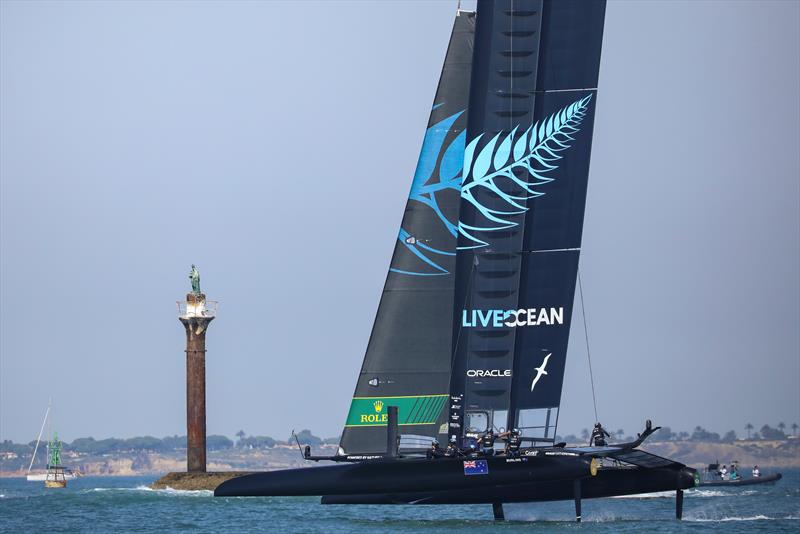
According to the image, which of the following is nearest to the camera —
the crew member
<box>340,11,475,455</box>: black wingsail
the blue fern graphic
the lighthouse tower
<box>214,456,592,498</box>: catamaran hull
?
<box>214,456,592,498</box>: catamaran hull

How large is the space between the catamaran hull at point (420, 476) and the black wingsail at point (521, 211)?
6.03 ft

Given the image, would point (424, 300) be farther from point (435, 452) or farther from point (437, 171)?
point (435, 452)

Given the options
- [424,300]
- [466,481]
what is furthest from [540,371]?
[424,300]

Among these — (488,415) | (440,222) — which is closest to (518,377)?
(488,415)

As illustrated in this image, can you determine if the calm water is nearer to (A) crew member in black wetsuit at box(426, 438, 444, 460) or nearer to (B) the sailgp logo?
(A) crew member in black wetsuit at box(426, 438, 444, 460)

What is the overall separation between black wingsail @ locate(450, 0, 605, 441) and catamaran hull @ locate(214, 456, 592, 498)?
72.4 inches

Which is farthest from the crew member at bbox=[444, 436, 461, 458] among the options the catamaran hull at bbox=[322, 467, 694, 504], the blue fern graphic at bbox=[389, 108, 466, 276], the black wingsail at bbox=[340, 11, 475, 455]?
the blue fern graphic at bbox=[389, 108, 466, 276]

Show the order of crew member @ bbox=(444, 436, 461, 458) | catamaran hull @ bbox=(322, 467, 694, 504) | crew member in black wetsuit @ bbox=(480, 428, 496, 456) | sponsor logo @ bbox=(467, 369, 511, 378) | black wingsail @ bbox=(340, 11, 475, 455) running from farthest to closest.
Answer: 1. black wingsail @ bbox=(340, 11, 475, 455)
2. sponsor logo @ bbox=(467, 369, 511, 378)
3. crew member @ bbox=(444, 436, 461, 458)
4. crew member in black wetsuit @ bbox=(480, 428, 496, 456)
5. catamaran hull @ bbox=(322, 467, 694, 504)

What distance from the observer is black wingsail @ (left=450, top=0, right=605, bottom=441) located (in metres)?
33.8

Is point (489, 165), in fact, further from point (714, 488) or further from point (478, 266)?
point (714, 488)

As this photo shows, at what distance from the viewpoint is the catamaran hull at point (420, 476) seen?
31.9 m

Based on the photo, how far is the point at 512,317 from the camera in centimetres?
3397

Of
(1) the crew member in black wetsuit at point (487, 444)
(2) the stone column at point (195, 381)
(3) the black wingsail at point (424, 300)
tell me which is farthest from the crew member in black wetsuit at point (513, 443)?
(2) the stone column at point (195, 381)

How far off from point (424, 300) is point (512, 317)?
2900mm
